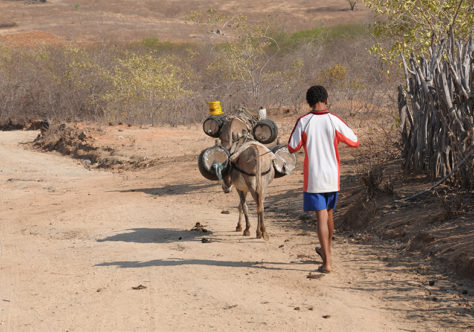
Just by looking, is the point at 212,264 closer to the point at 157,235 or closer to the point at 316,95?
the point at 157,235

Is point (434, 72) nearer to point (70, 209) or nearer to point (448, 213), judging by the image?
point (448, 213)

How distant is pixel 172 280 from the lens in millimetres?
6129

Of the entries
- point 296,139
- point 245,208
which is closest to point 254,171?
point 245,208

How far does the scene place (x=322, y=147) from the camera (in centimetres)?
590

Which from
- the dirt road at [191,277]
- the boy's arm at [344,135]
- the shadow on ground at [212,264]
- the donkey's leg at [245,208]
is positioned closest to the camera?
the dirt road at [191,277]

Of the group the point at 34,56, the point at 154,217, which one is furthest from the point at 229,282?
the point at 34,56

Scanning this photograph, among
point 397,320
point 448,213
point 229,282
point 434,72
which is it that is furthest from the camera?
point 434,72

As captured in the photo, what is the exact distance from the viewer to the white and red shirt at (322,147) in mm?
5879

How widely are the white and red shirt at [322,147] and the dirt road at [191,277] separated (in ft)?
3.10

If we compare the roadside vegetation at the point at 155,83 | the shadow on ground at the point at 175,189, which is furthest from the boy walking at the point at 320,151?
the roadside vegetation at the point at 155,83

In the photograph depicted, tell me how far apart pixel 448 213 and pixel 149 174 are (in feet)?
28.9

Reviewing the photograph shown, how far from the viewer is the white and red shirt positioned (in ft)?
19.3

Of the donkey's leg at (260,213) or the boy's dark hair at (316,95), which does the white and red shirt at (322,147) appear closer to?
the boy's dark hair at (316,95)

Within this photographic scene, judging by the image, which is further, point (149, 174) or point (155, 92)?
point (155, 92)
